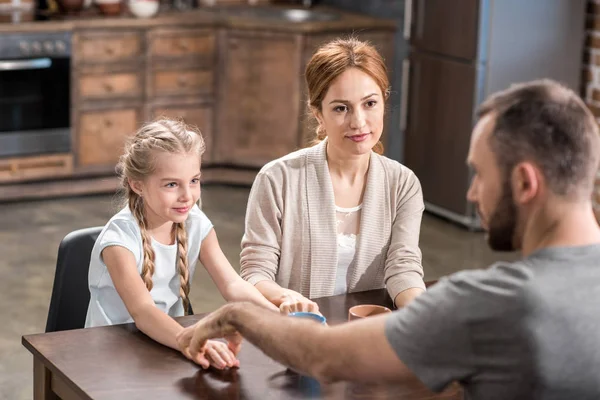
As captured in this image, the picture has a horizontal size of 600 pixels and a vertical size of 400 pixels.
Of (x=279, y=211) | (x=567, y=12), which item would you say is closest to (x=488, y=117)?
(x=279, y=211)

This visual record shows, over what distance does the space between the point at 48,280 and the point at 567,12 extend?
9.34 ft

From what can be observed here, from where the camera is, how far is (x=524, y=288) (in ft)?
4.92

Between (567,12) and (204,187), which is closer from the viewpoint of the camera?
(567,12)

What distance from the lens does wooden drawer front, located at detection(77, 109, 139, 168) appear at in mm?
5867

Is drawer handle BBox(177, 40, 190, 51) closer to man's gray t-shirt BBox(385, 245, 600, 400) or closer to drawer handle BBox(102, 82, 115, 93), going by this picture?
drawer handle BBox(102, 82, 115, 93)

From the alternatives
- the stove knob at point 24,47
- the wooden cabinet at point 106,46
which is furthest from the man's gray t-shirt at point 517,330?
the wooden cabinet at point 106,46

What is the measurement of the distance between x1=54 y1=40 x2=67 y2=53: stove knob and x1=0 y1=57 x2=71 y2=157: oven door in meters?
0.05

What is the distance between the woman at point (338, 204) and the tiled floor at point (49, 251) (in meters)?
1.20

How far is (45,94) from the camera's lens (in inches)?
225

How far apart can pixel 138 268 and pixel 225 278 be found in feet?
0.69

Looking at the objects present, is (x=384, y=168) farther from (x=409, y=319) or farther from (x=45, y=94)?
(x=45, y=94)

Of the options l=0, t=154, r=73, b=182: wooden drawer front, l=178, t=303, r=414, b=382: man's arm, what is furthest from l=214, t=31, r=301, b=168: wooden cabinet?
l=178, t=303, r=414, b=382: man's arm

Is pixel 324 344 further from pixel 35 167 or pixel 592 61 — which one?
pixel 35 167

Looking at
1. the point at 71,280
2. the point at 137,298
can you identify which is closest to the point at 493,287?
the point at 137,298
